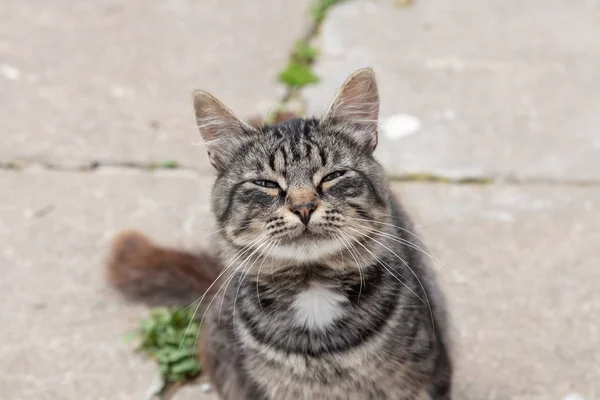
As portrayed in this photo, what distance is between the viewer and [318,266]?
8.04ft

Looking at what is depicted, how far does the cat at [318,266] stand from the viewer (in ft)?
7.83

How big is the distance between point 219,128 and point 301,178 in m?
0.39

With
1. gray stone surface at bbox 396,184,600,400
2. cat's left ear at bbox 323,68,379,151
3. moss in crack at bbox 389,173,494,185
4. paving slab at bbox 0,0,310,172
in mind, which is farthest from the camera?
paving slab at bbox 0,0,310,172

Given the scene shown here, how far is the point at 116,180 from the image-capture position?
4.07 meters

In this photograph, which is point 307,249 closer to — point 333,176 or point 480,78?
point 333,176

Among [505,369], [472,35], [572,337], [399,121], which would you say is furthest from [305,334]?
[472,35]

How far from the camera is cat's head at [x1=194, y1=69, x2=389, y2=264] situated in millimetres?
2338

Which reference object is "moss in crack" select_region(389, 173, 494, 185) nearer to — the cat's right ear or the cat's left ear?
the cat's left ear

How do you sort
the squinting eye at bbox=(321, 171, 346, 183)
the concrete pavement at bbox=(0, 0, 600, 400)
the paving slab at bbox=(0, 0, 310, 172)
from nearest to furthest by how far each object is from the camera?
the squinting eye at bbox=(321, 171, 346, 183), the concrete pavement at bbox=(0, 0, 600, 400), the paving slab at bbox=(0, 0, 310, 172)

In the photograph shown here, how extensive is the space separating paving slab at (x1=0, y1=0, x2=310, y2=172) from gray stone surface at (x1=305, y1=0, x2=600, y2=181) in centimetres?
43

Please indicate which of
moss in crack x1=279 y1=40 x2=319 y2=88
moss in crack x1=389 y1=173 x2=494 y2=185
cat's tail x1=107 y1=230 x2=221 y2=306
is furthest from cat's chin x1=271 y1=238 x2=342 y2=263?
moss in crack x1=279 y1=40 x2=319 y2=88

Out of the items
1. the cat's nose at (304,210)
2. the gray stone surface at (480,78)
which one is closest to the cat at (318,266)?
the cat's nose at (304,210)

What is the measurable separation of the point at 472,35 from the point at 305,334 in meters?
3.46

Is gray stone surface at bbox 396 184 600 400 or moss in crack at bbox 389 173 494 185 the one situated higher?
moss in crack at bbox 389 173 494 185
